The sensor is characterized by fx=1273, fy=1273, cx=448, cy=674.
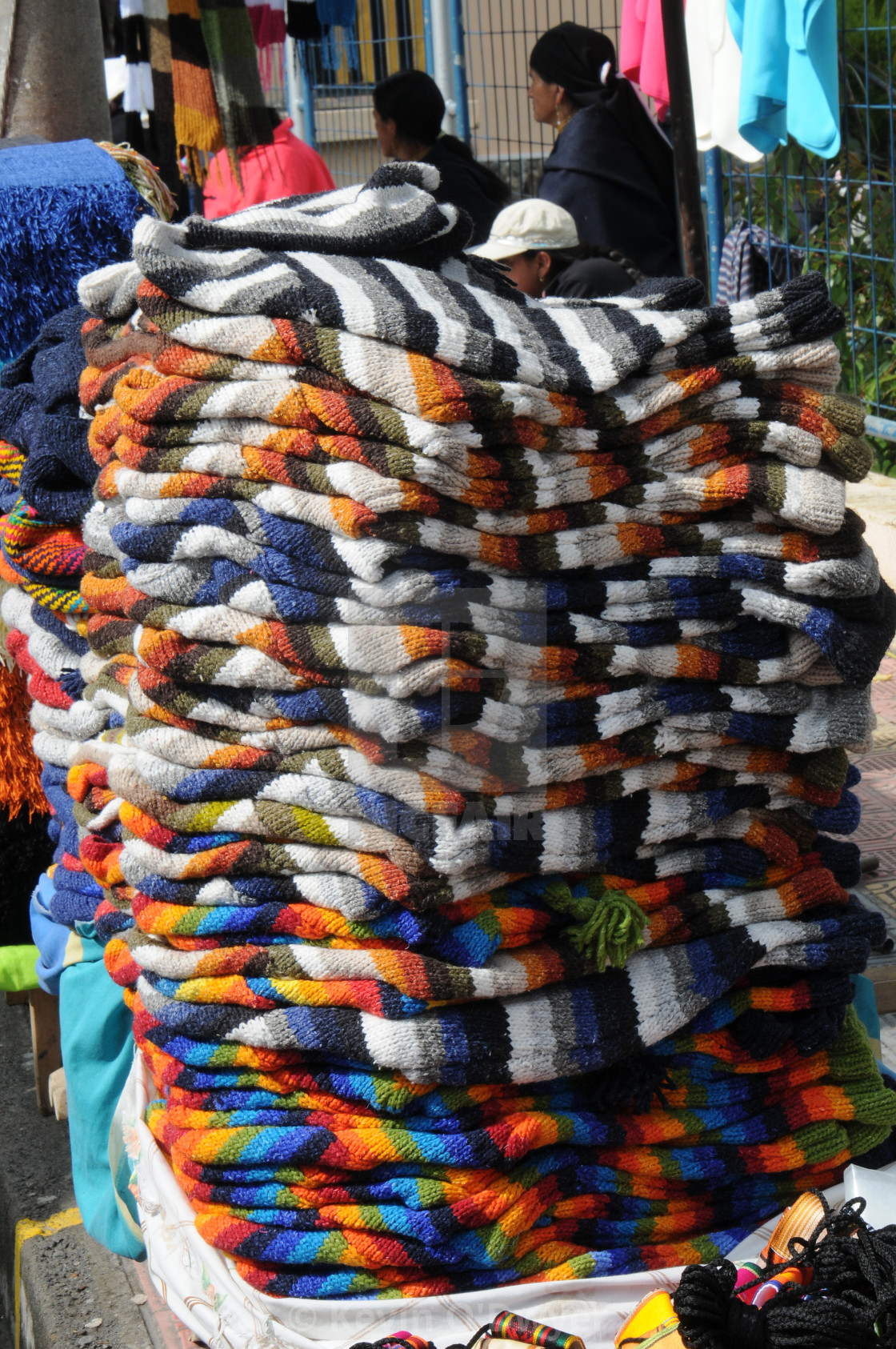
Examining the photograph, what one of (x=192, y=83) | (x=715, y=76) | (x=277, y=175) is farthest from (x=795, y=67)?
(x=277, y=175)

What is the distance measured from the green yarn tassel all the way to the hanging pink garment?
3779 mm

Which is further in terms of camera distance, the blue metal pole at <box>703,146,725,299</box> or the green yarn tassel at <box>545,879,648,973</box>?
the blue metal pole at <box>703,146,725,299</box>

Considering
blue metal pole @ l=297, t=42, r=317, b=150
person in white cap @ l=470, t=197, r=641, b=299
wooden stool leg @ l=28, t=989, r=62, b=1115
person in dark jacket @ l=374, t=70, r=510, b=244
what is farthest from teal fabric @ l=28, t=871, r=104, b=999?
blue metal pole @ l=297, t=42, r=317, b=150

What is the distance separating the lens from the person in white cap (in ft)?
11.7

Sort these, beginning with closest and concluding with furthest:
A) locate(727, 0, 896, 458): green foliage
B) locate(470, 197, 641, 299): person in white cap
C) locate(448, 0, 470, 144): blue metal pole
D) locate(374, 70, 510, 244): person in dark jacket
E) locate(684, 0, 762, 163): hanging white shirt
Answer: locate(470, 197, 641, 299): person in white cap, locate(684, 0, 762, 163): hanging white shirt, locate(727, 0, 896, 458): green foliage, locate(374, 70, 510, 244): person in dark jacket, locate(448, 0, 470, 144): blue metal pole

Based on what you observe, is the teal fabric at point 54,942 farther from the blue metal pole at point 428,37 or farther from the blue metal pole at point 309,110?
the blue metal pole at point 309,110

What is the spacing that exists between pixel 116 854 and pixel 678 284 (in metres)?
1.00

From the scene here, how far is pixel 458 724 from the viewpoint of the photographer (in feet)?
4.17

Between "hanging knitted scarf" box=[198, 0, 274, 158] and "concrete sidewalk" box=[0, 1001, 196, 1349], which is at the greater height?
"hanging knitted scarf" box=[198, 0, 274, 158]

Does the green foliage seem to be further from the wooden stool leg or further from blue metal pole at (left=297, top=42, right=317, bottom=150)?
blue metal pole at (left=297, top=42, right=317, bottom=150)

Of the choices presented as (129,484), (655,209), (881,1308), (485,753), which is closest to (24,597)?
(129,484)

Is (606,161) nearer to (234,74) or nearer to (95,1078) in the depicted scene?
(234,74)

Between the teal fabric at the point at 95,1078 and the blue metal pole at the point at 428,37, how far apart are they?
6155 millimetres

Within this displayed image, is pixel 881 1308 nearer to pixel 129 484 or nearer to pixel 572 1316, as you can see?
pixel 572 1316
